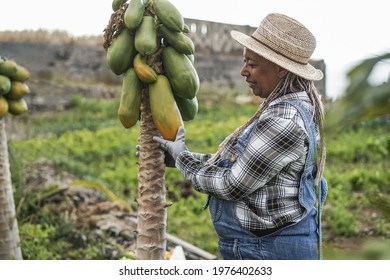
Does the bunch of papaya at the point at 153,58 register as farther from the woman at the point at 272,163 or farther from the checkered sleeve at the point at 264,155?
the checkered sleeve at the point at 264,155

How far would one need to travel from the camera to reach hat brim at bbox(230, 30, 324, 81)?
6.81 ft

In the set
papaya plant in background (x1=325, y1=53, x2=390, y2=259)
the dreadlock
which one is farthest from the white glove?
papaya plant in background (x1=325, y1=53, x2=390, y2=259)

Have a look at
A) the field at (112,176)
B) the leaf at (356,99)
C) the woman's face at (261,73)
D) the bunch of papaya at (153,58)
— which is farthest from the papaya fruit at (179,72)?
the leaf at (356,99)

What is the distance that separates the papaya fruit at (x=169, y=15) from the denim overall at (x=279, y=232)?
0.42 meters

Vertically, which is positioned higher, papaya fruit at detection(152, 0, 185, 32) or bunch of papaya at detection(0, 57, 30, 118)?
papaya fruit at detection(152, 0, 185, 32)

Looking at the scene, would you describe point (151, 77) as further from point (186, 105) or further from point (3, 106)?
point (3, 106)

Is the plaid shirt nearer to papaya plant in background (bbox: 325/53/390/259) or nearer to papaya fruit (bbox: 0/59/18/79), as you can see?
papaya plant in background (bbox: 325/53/390/259)

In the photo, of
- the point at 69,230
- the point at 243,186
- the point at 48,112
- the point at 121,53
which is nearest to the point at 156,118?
the point at 121,53

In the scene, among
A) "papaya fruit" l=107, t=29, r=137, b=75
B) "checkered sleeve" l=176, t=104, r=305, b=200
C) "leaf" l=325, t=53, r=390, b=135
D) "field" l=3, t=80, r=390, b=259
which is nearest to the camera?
"leaf" l=325, t=53, r=390, b=135

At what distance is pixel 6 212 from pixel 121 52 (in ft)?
6.27

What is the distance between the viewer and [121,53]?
2217mm

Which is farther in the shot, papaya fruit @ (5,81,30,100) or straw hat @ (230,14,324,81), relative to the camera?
papaya fruit @ (5,81,30,100)

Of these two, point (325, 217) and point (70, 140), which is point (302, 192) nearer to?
point (325, 217)

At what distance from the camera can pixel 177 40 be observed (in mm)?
2242
